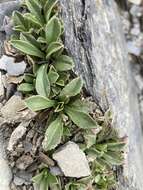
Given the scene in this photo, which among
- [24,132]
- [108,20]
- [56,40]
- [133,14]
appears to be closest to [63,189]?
[24,132]

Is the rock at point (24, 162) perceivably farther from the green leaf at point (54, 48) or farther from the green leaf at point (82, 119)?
the green leaf at point (54, 48)

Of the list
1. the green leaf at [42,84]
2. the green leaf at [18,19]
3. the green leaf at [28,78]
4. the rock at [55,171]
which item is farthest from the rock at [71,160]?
the green leaf at [18,19]

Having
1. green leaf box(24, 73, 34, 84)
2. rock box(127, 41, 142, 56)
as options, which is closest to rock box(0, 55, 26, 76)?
green leaf box(24, 73, 34, 84)

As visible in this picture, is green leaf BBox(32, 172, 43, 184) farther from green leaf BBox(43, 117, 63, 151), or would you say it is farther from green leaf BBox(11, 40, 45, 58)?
green leaf BBox(11, 40, 45, 58)

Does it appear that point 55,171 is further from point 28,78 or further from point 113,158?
point 28,78

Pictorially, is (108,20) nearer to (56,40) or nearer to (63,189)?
(56,40)

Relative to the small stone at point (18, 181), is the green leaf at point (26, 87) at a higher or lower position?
higher
